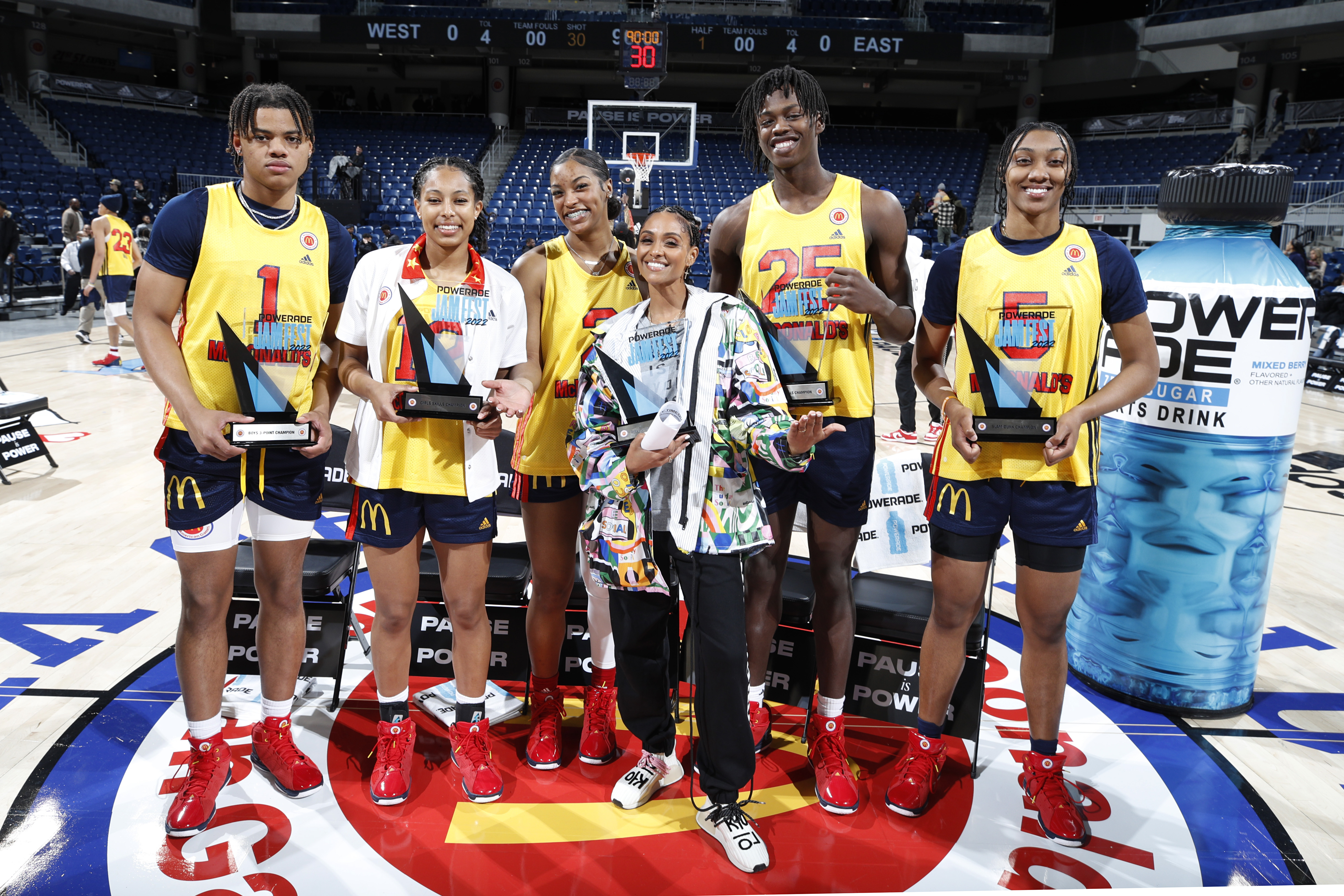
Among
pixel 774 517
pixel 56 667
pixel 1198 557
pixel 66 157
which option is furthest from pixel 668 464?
pixel 66 157

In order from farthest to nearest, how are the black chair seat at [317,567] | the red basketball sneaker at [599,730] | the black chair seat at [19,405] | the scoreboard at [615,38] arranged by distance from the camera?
the scoreboard at [615,38] < the black chair seat at [19,405] < the black chair seat at [317,567] < the red basketball sneaker at [599,730]

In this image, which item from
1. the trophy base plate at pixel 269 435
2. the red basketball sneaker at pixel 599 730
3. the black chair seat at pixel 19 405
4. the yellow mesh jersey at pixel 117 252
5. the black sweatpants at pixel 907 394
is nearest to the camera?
the trophy base plate at pixel 269 435

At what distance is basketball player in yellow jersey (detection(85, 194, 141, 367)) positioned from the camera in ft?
27.9

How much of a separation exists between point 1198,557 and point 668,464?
6.43ft

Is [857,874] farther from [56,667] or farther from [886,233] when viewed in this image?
[56,667]

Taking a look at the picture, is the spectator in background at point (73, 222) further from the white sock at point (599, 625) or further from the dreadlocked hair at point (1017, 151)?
the dreadlocked hair at point (1017, 151)

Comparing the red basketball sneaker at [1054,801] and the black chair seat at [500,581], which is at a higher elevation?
the black chair seat at [500,581]

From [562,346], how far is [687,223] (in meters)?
0.57

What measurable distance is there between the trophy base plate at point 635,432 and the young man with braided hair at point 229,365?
2.62 ft

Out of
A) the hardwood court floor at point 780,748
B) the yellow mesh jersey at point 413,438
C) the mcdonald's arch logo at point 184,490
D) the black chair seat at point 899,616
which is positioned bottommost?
the hardwood court floor at point 780,748

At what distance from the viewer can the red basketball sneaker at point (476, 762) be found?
251cm

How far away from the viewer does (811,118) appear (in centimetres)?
256

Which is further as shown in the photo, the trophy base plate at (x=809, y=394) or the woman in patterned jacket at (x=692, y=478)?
the trophy base plate at (x=809, y=394)

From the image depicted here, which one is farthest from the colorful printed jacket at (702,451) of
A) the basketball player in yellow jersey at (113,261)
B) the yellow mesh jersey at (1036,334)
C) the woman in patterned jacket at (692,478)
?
the basketball player in yellow jersey at (113,261)
